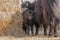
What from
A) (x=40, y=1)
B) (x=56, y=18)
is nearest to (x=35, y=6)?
(x=40, y=1)

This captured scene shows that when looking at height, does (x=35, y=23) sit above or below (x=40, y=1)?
below

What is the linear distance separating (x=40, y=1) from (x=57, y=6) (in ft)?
0.81

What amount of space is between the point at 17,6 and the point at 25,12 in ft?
0.46

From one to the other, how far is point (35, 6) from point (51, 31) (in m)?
0.42

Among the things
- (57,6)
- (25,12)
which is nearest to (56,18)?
(57,6)

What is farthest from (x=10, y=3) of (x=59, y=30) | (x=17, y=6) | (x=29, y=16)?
(x=59, y=30)

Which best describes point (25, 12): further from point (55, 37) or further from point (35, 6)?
point (55, 37)

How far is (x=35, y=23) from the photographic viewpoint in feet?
11.6

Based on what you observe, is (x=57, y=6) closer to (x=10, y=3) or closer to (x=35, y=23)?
(x=35, y=23)

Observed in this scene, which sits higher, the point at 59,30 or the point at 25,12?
the point at 25,12

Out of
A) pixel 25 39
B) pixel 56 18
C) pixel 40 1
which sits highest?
pixel 40 1

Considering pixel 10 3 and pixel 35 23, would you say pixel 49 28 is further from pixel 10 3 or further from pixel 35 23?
pixel 10 3

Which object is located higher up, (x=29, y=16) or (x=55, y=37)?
(x=29, y=16)

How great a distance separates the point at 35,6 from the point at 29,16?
Answer: 16cm
